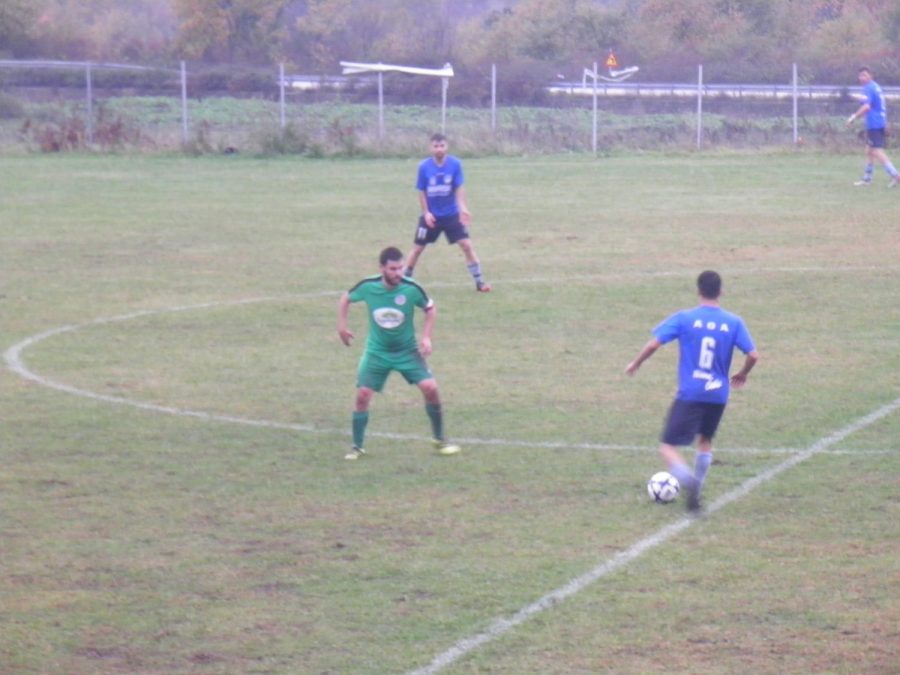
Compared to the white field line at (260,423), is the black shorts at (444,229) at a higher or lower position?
higher

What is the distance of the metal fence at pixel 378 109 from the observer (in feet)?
138

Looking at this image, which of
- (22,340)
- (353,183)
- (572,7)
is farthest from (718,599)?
(572,7)

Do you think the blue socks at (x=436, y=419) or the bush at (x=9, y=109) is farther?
the bush at (x=9, y=109)

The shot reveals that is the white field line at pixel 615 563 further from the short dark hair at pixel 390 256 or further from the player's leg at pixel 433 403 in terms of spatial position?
the short dark hair at pixel 390 256

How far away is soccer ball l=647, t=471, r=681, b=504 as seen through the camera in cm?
895

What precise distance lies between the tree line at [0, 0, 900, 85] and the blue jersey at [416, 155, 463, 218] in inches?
1633

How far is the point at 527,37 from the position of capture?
2859 inches

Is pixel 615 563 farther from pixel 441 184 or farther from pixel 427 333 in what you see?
pixel 441 184

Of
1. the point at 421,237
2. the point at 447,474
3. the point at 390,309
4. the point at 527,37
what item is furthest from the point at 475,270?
the point at 527,37

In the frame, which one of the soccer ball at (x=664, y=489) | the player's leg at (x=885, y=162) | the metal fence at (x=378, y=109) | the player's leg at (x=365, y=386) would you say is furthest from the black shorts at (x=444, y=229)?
the metal fence at (x=378, y=109)

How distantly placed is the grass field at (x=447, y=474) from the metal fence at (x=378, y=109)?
21.0m

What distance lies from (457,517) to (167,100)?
167 ft

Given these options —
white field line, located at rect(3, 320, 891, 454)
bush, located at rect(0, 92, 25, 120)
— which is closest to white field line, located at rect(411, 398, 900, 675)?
white field line, located at rect(3, 320, 891, 454)

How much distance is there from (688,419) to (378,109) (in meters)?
42.2
